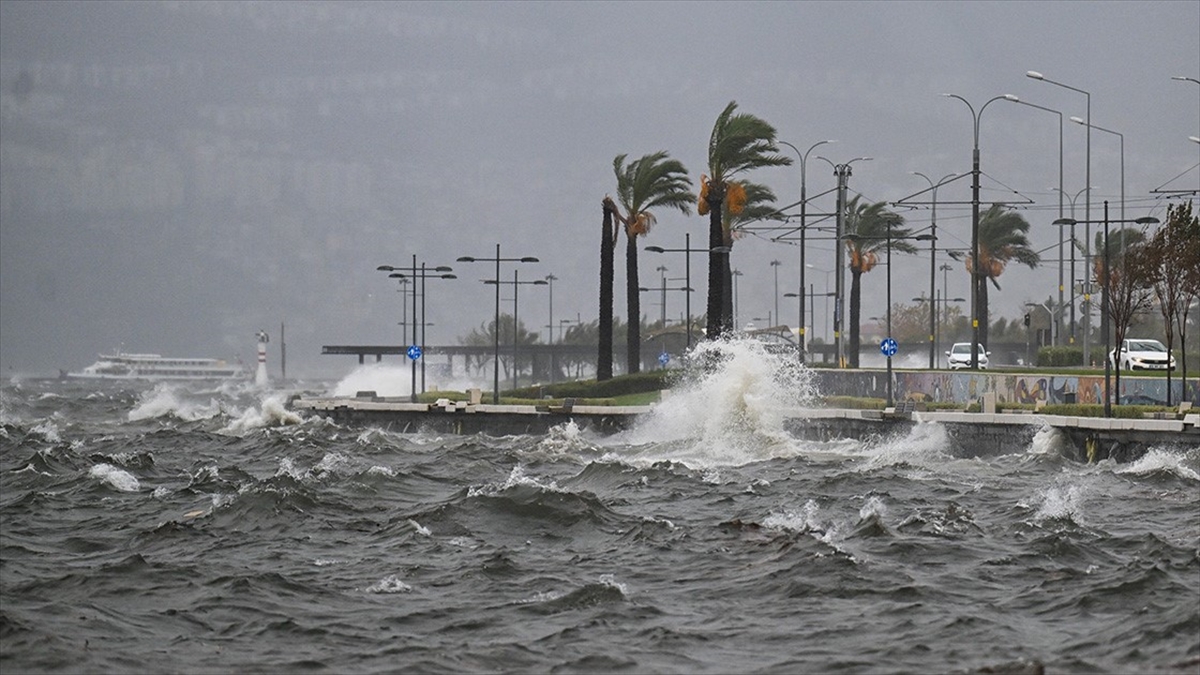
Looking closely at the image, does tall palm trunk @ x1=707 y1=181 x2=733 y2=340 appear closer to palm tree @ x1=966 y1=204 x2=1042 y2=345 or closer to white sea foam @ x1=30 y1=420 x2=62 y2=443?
white sea foam @ x1=30 y1=420 x2=62 y2=443

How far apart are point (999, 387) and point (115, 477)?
1284 inches

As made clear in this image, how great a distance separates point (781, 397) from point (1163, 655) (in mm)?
40186

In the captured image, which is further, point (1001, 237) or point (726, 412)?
point (1001, 237)

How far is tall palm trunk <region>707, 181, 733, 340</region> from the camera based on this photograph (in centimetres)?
6669

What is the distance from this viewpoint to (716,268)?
222 feet

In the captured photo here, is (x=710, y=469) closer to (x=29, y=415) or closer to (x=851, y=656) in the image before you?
(x=851, y=656)

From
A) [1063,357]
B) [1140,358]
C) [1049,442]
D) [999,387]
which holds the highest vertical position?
[1140,358]

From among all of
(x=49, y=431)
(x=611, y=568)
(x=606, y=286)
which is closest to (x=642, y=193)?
(x=606, y=286)

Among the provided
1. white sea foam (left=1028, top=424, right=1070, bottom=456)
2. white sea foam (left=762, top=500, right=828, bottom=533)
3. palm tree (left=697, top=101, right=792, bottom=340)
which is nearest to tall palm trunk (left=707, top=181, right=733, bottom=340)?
palm tree (left=697, top=101, right=792, bottom=340)

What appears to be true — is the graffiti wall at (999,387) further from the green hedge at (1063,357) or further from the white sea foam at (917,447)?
the green hedge at (1063,357)

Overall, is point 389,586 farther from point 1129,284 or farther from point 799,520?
point 1129,284

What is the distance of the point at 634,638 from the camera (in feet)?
52.7

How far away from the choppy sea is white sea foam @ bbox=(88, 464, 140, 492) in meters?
0.17

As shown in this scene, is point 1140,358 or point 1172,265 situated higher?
point 1172,265
